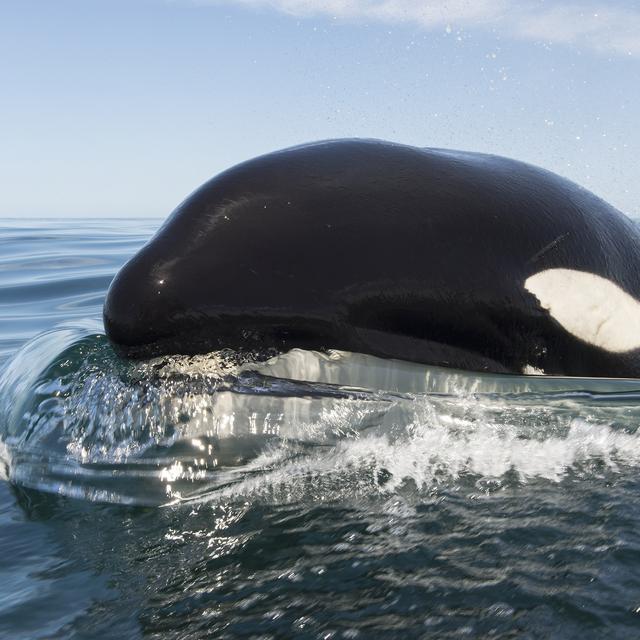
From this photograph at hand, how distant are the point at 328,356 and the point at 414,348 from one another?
1.34ft

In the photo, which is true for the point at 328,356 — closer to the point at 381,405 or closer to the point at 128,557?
the point at 381,405

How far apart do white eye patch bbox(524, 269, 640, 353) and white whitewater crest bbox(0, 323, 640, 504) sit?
27 cm

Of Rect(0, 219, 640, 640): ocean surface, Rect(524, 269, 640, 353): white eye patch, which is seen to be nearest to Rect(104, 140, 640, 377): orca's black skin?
Rect(524, 269, 640, 353): white eye patch

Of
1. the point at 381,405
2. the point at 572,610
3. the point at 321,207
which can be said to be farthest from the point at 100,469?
the point at 572,610

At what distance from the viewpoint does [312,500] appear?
3525 mm

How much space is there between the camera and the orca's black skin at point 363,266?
3791 millimetres

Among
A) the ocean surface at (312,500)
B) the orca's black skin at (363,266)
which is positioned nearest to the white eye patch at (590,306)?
the orca's black skin at (363,266)

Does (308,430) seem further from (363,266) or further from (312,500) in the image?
(363,266)

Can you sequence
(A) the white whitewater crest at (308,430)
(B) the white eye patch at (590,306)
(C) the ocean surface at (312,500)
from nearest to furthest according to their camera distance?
(C) the ocean surface at (312,500) < (A) the white whitewater crest at (308,430) < (B) the white eye patch at (590,306)

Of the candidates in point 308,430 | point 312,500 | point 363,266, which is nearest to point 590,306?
point 363,266

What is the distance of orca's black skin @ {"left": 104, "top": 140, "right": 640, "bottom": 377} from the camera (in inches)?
149

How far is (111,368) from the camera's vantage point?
13.7ft

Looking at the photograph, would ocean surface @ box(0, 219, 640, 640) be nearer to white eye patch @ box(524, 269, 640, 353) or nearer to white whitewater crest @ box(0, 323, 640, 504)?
white whitewater crest @ box(0, 323, 640, 504)

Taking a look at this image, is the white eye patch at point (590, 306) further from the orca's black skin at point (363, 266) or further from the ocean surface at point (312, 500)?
the ocean surface at point (312, 500)
